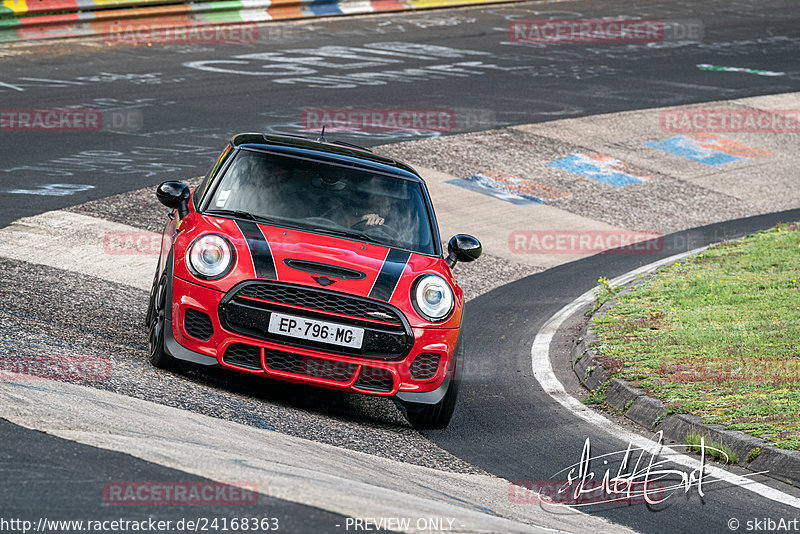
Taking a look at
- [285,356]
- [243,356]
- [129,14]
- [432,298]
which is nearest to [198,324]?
[243,356]

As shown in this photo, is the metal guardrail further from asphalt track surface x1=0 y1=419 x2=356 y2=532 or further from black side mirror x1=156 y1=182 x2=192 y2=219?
asphalt track surface x1=0 y1=419 x2=356 y2=532

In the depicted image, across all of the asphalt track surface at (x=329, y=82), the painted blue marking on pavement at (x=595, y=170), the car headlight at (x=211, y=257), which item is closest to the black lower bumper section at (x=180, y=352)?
the car headlight at (x=211, y=257)

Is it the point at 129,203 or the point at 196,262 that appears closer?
the point at 196,262

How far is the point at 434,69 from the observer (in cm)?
2031

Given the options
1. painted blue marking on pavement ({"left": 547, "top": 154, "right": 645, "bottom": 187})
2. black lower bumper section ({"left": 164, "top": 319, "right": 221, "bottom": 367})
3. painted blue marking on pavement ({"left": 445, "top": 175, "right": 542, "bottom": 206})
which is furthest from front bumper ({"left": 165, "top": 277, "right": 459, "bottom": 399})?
painted blue marking on pavement ({"left": 547, "top": 154, "right": 645, "bottom": 187})

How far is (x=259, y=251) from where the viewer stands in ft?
21.6

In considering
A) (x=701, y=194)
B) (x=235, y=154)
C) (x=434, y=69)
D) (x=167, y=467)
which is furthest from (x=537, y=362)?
(x=434, y=69)

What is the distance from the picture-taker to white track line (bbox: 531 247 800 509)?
20.8 ft

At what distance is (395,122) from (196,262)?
1074 cm

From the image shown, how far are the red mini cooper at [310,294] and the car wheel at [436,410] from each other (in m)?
0.01

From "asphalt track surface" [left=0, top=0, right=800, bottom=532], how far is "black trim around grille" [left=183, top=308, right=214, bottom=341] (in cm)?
164

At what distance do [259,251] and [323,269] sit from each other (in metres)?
0.43

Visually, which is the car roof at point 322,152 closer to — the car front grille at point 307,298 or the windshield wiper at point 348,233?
the windshield wiper at point 348,233

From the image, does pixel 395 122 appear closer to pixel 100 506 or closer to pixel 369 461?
pixel 369 461
